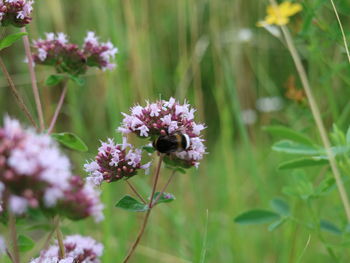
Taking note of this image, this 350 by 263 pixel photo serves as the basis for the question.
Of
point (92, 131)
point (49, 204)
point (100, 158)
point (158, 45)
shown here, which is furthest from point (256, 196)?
point (49, 204)

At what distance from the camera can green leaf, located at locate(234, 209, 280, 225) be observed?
183 centimetres

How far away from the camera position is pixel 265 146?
335 centimetres

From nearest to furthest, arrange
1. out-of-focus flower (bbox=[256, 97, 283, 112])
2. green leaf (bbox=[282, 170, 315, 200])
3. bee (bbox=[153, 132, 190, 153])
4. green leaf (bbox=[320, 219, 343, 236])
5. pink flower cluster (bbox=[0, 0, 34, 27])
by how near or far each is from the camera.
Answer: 1. bee (bbox=[153, 132, 190, 153])
2. pink flower cluster (bbox=[0, 0, 34, 27])
3. green leaf (bbox=[282, 170, 315, 200])
4. green leaf (bbox=[320, 219, 343, 236])
5. out-of-focus flower (bbox=[256, 97, 283, 112])

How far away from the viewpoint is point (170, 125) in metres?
1.25

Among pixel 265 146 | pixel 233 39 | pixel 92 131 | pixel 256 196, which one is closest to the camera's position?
pixel 233 39

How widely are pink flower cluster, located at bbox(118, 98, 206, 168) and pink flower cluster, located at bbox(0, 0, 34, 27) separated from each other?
40 cm

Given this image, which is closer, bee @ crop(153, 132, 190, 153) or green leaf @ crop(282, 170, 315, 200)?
bee @ crop(153, 132, 190, 153)

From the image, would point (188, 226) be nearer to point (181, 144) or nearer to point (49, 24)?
point (181, 144)

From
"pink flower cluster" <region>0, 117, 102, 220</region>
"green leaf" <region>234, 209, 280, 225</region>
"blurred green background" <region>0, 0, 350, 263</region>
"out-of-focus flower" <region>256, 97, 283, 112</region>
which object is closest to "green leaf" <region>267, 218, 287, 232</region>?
"green leaf" <region>234, 209, 280, 225</region>

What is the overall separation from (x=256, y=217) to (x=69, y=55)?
822mm

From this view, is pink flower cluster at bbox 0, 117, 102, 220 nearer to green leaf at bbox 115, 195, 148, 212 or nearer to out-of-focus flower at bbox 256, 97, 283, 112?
green leaf at bbox 115, 195, 148, 212

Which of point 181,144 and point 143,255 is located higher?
point 143,255

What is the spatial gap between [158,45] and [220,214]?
5.87ft

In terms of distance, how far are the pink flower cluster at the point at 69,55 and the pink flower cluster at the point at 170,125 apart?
15.1 inches
